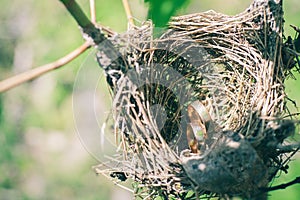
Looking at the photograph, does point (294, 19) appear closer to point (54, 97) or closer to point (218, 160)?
point (218, 160)

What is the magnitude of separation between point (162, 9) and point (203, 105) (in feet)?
1.66

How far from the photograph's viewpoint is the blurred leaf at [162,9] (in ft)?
3.08

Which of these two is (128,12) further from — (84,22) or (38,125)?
(38,125)

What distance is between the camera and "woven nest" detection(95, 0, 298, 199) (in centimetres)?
106

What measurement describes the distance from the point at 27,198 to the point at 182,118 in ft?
12.9

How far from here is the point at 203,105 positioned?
56.1 inches

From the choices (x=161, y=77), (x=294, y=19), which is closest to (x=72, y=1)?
(x=161, y=77)

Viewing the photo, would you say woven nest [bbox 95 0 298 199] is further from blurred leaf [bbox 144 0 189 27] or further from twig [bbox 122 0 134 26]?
blurred leaf [bbox 144 0 189 27]

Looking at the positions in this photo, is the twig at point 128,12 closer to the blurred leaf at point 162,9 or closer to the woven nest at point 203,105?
the woven nest at point 203,105

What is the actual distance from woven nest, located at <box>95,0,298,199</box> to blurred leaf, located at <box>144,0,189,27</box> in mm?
203

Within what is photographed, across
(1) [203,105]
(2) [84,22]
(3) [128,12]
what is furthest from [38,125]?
(2) [84,22]

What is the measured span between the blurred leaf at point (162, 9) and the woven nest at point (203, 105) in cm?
20

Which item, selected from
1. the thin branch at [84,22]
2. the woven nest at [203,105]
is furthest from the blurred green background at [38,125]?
the thin branch at [84,22]

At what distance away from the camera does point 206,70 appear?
1446 mm
